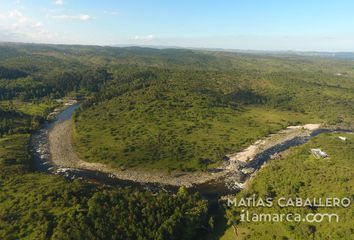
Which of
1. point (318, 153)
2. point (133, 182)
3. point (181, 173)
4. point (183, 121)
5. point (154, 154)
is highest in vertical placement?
point (318, 153)

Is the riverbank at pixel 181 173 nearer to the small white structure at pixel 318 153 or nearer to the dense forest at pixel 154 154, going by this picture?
the dense forest at pixel 154 154

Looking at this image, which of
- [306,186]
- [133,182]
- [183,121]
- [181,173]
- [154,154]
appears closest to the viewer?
[306,186]

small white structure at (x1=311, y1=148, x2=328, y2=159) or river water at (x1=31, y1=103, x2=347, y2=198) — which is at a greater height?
small white structure at (x1=311, y1=148, x2=328, y2=159)

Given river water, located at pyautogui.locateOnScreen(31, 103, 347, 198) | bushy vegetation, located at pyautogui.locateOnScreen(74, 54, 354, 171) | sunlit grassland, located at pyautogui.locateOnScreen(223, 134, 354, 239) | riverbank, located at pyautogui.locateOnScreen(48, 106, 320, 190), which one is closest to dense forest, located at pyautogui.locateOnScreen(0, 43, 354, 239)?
sunlit grassland, located at pyautogui.locateOnScreen(223, 134, 354, 239)

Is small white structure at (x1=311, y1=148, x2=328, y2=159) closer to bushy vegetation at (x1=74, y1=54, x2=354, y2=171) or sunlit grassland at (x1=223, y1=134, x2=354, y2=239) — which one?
sunlit grassland at (x1=223, y1=134, x2=354, y2=239)

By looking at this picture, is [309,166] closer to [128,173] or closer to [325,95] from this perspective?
[128,173]

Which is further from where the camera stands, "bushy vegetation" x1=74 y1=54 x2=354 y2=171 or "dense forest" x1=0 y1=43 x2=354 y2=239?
"bushy vegetation" x1=74 y1=54 x2=354 y2=171

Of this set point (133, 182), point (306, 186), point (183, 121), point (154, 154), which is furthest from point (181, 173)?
point (183, 121)

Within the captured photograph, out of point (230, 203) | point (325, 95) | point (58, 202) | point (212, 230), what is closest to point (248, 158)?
point (230, 203)

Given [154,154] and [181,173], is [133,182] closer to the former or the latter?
[181,173]

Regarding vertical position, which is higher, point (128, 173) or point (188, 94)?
point (188, 94)

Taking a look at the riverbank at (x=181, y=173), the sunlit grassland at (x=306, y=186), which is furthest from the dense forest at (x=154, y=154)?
the riverbank at (x=181, y=173)
